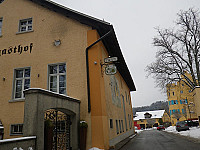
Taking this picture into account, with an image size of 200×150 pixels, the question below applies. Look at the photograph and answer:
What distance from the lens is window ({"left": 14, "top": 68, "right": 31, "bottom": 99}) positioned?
34.9 ft

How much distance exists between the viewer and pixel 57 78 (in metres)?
10.4

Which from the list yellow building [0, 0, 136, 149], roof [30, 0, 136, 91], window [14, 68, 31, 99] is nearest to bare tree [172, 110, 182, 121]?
roof [30, 0, 136, 91]

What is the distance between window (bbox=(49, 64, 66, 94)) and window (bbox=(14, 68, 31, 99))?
153 centimetres

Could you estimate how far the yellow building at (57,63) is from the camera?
913 centimetres

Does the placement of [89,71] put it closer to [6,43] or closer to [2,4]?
[6,43]

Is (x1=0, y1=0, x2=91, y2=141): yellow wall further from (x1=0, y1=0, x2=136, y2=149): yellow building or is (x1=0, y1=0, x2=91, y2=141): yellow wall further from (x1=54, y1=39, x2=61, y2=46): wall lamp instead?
(x1=54, y1=39, x2=61, y2=46): wall lamp

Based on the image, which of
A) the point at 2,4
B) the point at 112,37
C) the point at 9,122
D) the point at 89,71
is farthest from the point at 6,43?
the point at 112,37

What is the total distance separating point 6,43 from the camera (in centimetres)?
1170

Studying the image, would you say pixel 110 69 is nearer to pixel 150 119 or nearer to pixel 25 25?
pixel 25 25

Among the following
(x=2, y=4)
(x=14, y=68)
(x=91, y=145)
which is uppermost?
(x=2, y=4)

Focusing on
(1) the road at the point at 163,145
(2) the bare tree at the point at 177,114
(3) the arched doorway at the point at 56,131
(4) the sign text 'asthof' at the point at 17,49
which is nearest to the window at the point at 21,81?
(4) the sign text 'asthof' at the point at 17,49

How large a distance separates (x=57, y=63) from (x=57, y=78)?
0.91m

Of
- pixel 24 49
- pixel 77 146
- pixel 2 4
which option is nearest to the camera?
pixel 77 146

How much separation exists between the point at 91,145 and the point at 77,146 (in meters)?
0.71
